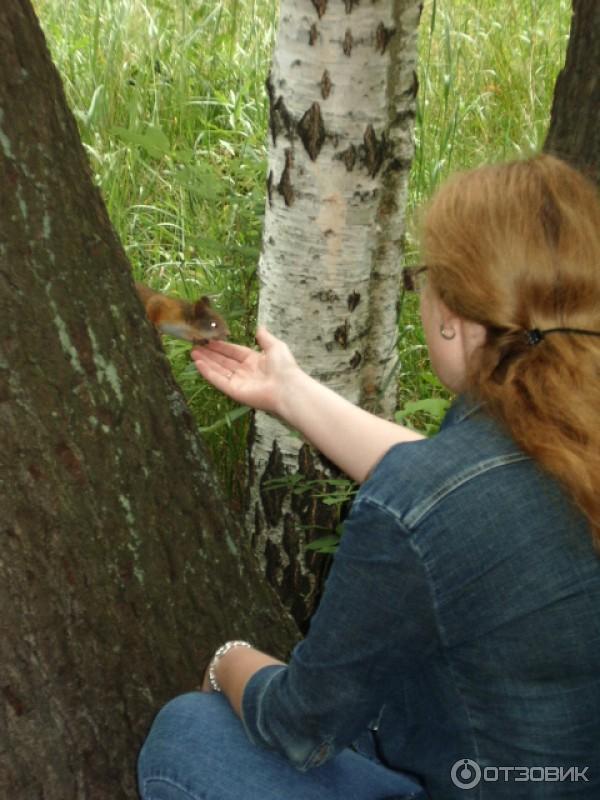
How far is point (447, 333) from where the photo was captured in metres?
1.49

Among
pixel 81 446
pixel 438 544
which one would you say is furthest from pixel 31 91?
pixel 438 544

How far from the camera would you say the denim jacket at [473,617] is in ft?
4.30

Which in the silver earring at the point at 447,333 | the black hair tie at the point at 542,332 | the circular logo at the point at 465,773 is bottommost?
the circular logo at the point at 465,773

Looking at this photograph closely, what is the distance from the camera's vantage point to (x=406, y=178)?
9.68ft

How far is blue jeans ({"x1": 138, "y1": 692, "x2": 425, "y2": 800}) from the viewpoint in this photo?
1.58 m

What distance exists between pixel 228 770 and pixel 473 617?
50cm

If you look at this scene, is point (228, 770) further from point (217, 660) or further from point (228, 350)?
point (228, 350)

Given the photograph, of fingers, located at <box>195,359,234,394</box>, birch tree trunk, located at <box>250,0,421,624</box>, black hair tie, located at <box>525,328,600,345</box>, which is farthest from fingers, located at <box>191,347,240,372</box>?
black hair tie, located at <box>525,328,600,345</box>

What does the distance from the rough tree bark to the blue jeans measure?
4.7 inches

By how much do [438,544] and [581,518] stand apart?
0.19 m

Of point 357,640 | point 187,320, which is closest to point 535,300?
point 357,640

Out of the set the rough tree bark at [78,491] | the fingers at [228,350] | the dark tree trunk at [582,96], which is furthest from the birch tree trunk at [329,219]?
the rough tree bark at [78,491]

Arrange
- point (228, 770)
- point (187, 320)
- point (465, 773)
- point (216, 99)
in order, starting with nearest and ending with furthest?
point (465, 773), point (228, 770), point (187, 320), point (216, 99)

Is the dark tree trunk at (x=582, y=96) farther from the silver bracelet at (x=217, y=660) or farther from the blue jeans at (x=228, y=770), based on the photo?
the blue jeans at (x=228, y=770)
